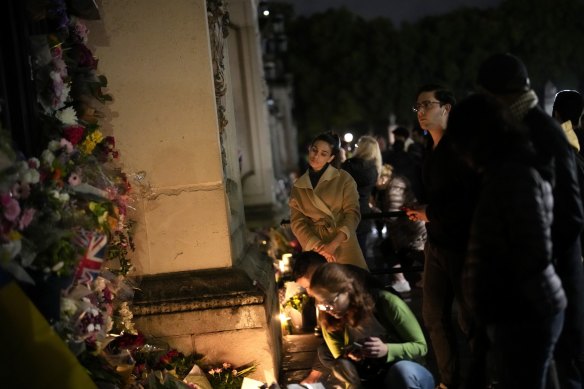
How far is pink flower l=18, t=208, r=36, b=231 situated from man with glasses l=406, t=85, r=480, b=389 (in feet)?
Result: 7.06

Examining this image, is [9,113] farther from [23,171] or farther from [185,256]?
[185,256]

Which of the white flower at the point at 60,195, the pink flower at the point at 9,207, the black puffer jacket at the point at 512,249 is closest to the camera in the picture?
the black puffer jacket at the point at 512,249

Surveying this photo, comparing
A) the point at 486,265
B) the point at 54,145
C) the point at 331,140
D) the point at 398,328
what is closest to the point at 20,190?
the point at 54,145

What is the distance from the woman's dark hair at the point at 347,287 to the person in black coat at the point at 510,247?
704 mm

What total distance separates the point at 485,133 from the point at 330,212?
258 centimetres

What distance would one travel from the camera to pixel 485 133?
3492 millimetres

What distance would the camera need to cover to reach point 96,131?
4.66 metres

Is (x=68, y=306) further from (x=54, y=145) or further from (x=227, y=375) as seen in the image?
(x=227, y=375)

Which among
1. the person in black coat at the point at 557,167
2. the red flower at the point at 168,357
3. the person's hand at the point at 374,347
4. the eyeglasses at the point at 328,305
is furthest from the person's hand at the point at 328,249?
the person in black coat at the point at 557,167

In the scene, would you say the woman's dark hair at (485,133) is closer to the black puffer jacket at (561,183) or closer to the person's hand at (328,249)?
the black puffer jacket at (561,183)

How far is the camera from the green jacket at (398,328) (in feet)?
13.7

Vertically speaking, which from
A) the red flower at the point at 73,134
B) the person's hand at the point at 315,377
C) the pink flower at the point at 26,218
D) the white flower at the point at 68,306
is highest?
the red flower at the point at 73,134

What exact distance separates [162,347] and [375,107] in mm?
40956

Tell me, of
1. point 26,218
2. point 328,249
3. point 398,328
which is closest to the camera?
point 26,218
